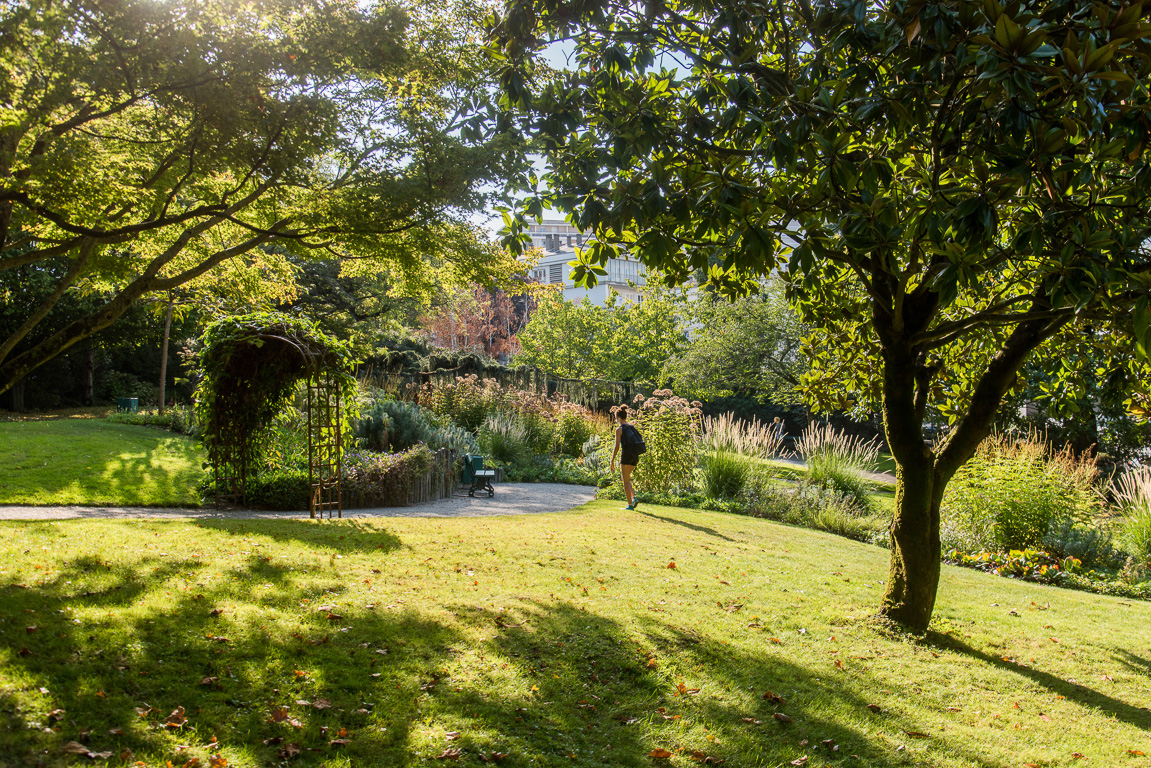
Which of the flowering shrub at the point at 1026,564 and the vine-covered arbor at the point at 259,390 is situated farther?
→ the flowering shrub at the point at 1026,564

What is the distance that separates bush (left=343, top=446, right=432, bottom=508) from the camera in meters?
10.1

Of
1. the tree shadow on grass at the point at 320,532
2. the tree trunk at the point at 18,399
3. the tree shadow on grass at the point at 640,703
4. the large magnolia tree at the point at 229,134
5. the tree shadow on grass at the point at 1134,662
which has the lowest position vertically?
the tree shadow on grass at the point at 1134,662

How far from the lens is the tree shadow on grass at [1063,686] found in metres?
4.41

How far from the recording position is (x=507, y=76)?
3957 millimetres

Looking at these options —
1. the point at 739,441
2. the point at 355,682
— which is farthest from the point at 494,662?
the point at 739,441

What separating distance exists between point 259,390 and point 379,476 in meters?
2.13

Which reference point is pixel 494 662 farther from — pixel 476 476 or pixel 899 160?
pixel 476 476

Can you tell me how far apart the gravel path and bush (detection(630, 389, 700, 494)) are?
1139mm

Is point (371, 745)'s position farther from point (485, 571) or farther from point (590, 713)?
point (485, 571)

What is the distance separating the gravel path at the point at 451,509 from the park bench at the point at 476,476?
153mm

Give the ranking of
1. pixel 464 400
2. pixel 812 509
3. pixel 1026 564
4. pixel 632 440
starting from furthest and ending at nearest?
pixel 464 400
pixel 812 509
pixel 632 440
pixel 1026 564

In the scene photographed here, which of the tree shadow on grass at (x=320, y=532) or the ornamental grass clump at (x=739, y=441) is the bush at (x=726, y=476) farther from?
the tree shadow on grass at (x=320, y=532)

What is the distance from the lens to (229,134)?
6.59 m

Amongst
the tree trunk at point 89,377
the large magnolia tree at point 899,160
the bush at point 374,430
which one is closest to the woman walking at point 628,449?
the bush at point 374,430
